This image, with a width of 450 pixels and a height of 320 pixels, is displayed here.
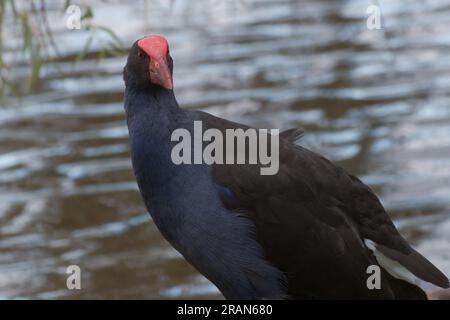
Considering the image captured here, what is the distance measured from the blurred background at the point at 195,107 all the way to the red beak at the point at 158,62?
119 cm

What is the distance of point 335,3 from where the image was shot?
11562 mm

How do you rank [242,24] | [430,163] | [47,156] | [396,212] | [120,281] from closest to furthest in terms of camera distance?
[120,281] → [396,212] → [430,163] → [47,156] → [242,24]

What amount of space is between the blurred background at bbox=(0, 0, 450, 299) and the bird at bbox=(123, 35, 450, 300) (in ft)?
4.12

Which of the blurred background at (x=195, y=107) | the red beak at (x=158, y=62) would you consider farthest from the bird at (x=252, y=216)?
the blurred background at (x=195, y=107)

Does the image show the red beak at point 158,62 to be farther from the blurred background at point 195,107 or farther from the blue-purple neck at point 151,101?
the blurred background at point 195,107

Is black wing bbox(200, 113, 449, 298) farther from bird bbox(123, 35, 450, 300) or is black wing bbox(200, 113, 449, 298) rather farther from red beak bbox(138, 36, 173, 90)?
red beak bbox(138, 36, 173, 90)

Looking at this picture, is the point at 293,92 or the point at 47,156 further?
the point at 293,92

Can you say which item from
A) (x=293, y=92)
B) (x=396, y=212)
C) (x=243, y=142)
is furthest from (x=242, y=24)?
(x=243, y=142)

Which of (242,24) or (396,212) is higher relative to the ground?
(242,24)

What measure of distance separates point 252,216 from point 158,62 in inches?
30.3

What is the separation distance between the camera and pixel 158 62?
4.78 m

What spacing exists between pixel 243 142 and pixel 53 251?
8.21ft

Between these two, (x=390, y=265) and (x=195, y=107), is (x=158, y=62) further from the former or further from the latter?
(x=195, y=107)
